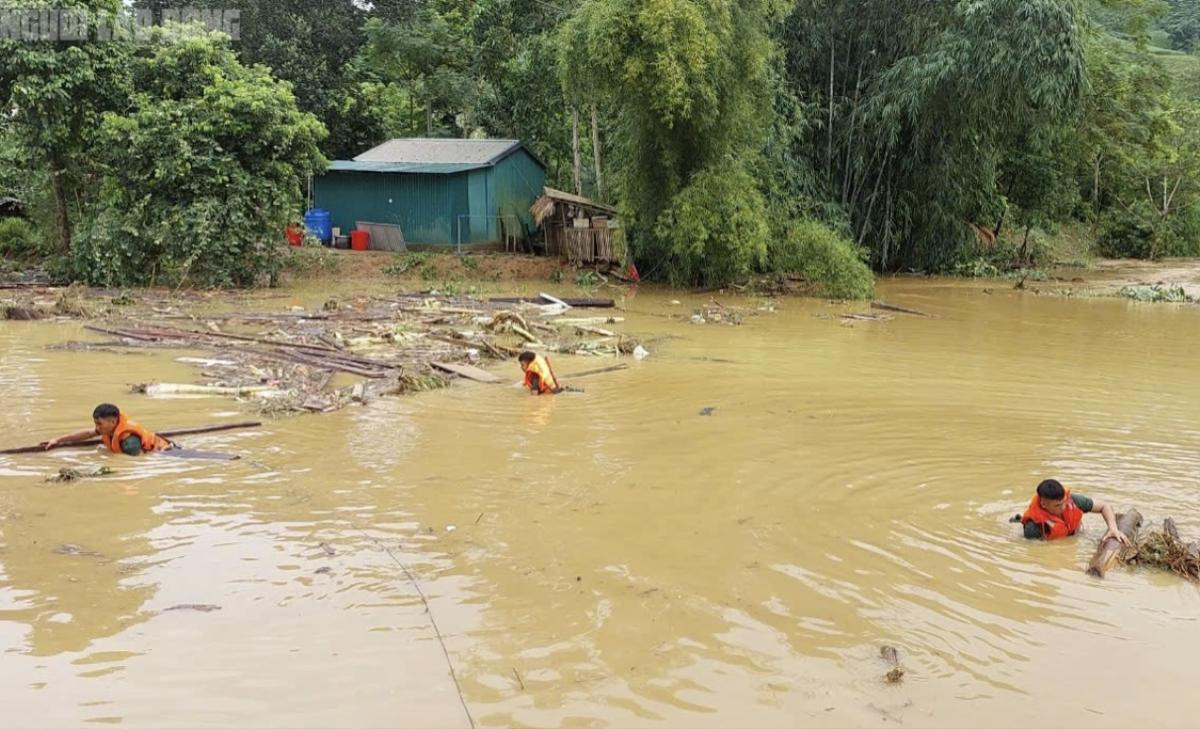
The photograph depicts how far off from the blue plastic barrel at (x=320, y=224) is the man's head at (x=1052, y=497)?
931 inches

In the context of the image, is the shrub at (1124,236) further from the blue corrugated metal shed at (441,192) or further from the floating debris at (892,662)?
the floating debris at (892,662)

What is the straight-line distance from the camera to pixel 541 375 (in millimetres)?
10203

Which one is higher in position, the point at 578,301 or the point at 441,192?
the point at 441,192

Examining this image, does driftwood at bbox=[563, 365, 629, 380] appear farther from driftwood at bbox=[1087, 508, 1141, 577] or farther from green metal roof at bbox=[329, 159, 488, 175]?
green metal roof at bbox=[329, 159, 488, 175]

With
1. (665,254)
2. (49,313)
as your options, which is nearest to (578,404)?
(49,313)

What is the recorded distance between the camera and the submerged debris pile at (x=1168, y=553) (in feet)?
18.0

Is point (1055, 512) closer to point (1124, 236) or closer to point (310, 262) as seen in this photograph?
point (310, 262)

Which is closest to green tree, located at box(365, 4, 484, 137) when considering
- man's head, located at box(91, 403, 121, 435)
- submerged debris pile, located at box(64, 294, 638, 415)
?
submerged debris pile, located at box(64, 294, 638, 415)

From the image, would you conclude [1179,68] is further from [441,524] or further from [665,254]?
[441,524]

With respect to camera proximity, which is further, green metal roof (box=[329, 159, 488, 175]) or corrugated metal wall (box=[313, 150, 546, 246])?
corrugated metal wall (box=[313, 150, 546, 246])

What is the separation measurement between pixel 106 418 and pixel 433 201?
20.1m

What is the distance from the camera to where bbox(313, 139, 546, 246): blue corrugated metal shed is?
1045 inches

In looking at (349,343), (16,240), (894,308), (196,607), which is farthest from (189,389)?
(16,240)

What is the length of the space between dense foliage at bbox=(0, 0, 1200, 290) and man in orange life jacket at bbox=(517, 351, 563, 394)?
10114 mm
